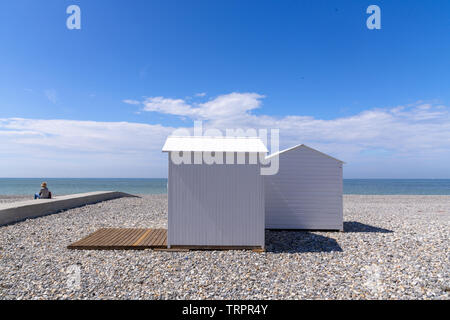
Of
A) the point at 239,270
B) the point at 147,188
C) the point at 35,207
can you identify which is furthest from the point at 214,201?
the point at 147,188

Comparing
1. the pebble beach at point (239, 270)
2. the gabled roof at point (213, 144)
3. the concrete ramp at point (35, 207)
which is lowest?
the pebble beach at point (239, 270)

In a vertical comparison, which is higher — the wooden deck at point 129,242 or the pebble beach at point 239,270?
the wooden deck at point 129,242

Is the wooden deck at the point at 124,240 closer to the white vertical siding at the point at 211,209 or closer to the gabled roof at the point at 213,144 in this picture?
the white vertical siding at the point at 211,209

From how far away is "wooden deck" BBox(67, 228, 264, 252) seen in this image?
665cm

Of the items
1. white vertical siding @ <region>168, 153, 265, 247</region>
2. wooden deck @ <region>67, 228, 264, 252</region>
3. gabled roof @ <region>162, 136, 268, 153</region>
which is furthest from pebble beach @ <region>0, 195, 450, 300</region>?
gabled roof @ <region>162, 136, 268, 153</region>

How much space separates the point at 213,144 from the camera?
715 centimetres

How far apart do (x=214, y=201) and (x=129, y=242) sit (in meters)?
2.42

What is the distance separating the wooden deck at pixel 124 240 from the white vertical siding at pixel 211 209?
29.5 inches

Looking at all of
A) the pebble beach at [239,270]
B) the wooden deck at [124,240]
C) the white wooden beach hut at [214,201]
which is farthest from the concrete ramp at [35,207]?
the white wooden beach hut at [214,201]

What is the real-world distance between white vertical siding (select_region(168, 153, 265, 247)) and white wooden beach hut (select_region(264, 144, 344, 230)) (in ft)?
9.30

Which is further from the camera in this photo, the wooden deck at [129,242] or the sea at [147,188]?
the sea at [147,188]

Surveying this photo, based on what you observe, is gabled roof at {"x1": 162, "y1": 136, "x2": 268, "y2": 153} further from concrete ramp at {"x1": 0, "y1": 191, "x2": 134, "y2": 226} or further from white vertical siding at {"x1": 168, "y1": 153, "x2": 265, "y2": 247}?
concrete ramp at {"x1": 0, "y1": 191, "x2": 134, "y2": 226}

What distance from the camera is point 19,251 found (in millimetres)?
6504

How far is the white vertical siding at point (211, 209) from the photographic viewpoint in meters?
6.67
